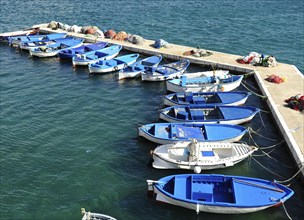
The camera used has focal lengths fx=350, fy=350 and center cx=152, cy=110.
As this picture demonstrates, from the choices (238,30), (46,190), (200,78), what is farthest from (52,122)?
(238,30)

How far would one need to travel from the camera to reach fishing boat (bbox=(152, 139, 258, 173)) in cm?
2914

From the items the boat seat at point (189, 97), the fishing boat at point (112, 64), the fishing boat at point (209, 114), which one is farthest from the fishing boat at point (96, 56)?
the fishing boat at point (209, 114)

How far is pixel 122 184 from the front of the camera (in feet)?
95.4

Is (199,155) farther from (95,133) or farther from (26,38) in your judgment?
(26,38)

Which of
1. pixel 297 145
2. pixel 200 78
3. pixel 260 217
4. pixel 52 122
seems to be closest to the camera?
pixel 260 217

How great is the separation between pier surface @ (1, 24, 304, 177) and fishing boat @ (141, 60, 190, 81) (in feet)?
11.8

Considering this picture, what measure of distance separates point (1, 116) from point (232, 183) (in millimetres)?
28001

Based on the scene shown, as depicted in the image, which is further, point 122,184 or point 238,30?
point 238,30

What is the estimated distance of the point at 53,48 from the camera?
Result: 2292 inches

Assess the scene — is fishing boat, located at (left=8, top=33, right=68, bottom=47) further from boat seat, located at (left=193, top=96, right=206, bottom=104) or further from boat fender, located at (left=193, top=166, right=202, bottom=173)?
boat fender, located at (left=193, top=166, right=202, bottom=173)

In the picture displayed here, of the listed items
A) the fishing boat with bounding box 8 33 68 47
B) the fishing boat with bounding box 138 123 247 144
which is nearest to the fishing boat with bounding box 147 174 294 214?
the fishing boat with bounding box 138 123 247 144

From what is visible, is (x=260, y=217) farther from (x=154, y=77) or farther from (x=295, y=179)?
(x=154, y=77)

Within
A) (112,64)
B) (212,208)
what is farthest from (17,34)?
(212,208)

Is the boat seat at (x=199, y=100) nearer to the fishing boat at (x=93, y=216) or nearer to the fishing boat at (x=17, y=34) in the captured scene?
the fishing boat at (x=93, y=216)
